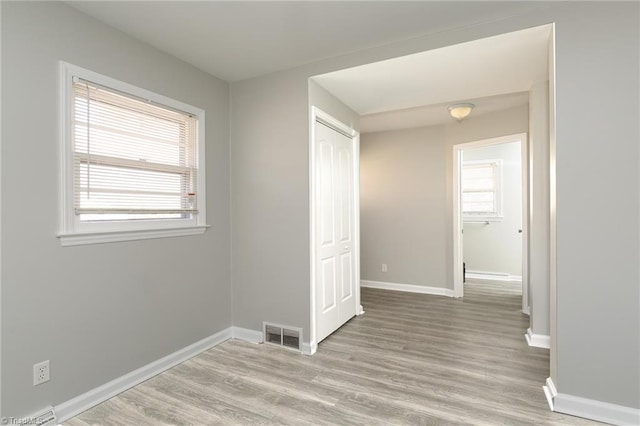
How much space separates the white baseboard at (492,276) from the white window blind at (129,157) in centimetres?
516

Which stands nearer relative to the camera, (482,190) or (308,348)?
(308,348)

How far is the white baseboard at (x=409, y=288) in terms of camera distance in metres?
4.83

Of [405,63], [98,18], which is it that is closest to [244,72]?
[98,18]

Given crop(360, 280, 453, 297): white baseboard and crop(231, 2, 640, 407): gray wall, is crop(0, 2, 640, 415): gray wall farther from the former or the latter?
crop(360, 280, 453, 297): white baseboard

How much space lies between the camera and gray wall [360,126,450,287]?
489cm

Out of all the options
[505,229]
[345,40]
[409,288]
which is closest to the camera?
[345,40]

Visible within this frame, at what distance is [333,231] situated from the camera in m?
3.40

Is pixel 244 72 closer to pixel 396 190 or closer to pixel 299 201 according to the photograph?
pixel 299 201

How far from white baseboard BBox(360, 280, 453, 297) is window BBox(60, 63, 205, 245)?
127 inches

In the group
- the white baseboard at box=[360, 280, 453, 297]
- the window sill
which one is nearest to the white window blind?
the window sill

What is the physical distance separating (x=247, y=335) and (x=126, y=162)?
1.89 meters

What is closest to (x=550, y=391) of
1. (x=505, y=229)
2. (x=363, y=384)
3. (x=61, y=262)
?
(x=363, y=384)

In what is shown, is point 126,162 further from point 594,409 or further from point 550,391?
point 594,409

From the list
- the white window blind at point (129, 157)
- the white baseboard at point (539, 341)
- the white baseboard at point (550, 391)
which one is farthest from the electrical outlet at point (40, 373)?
the white baseboard at point (539, 341)
